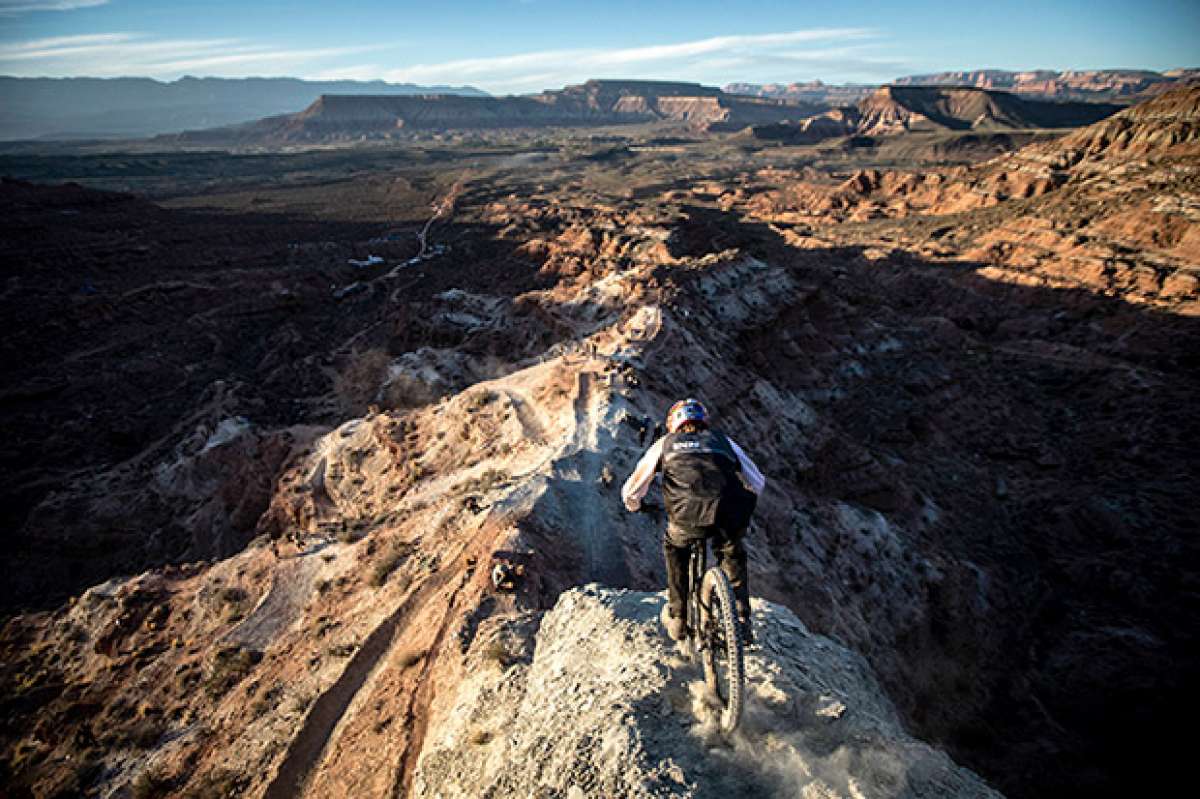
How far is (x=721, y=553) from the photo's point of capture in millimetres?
4906

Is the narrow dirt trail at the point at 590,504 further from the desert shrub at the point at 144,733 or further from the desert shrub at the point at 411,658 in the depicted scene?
the desert shrub at the point at 144,733

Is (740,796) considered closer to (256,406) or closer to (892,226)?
(256,406)

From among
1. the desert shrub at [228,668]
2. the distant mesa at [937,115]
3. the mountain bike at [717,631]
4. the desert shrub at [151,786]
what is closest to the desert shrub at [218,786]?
the desert shrub at [151,786]

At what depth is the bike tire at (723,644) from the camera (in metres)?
4.59

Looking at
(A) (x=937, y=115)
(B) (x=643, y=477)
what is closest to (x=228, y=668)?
(B) (x=643, y=477)

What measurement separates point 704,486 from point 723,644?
1522mm

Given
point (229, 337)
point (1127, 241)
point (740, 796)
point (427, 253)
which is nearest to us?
point (740, 796)

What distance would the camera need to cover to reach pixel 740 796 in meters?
4.34

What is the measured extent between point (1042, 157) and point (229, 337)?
79552 mm

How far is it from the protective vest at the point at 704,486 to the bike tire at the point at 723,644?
0.55 meters

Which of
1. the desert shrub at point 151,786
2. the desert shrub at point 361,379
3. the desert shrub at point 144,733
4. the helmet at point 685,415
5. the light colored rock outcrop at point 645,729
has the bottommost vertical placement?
the desert shrub at point 361,379

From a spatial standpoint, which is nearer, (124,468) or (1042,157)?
(124,468)

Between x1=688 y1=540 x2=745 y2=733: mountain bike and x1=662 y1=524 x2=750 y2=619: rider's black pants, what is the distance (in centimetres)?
9

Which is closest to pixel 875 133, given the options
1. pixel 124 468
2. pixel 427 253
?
pixel 427 253
